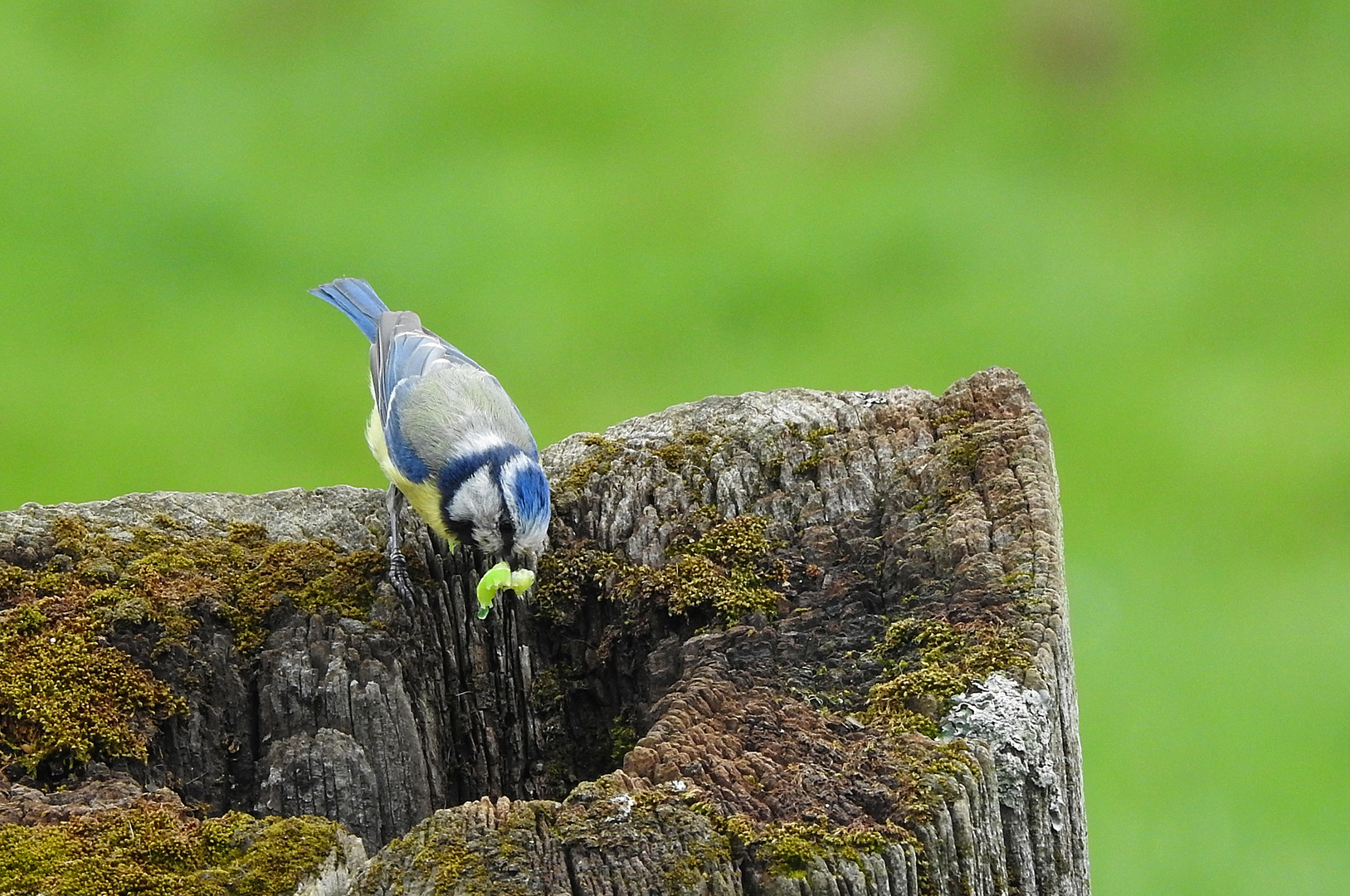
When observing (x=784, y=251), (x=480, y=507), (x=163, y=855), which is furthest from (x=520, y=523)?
(x=784, y=251)

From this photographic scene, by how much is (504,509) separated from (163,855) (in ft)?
3.75

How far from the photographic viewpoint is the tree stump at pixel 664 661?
2.17 metres

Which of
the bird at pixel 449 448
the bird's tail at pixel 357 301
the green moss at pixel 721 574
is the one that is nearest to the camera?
the green moss at pixel 721 574

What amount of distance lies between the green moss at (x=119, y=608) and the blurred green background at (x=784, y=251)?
3250 millimetres

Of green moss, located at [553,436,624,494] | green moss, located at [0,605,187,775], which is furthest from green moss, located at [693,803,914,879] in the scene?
green moss, located at [553,436,624,494]

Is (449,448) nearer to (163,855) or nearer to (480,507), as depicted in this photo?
(480,507)

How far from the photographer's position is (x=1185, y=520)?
6.28m

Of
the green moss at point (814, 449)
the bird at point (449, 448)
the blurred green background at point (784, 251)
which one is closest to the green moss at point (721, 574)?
the green moss at point (814, 449)

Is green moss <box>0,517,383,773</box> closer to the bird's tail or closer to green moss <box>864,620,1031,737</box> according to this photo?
green moss <box>864,620,1031,737</box>

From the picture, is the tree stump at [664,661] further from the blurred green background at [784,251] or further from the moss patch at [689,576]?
the blurred green background at [784,251]

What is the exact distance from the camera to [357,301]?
202 inches

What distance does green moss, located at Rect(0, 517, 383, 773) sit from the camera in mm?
2697

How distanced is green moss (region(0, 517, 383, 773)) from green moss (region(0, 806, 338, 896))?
1.21ft

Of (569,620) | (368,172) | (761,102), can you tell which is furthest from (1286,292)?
(569,620)
